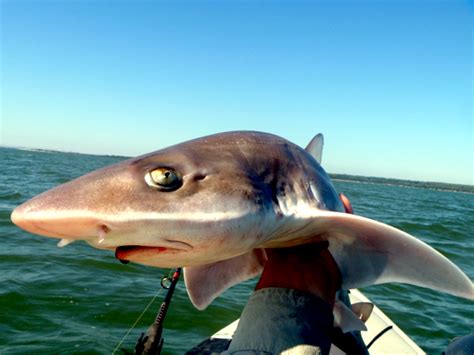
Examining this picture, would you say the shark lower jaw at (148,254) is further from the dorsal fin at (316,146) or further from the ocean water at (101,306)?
the ocean water at (101,306)

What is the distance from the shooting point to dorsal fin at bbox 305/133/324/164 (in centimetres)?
355

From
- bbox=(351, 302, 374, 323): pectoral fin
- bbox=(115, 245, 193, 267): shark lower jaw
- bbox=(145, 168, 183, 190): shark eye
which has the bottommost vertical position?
bbox=(351, 302, 374, 323): pectoral fin

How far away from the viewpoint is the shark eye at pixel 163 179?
1.66m

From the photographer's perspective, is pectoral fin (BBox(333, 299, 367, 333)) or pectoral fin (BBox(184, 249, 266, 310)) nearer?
pectoral fin (BBox(333, 299, 367, 333))

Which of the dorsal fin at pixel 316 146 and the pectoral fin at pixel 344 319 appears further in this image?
the dorsal fin at pixel 316 146

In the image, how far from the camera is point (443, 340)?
661 cm

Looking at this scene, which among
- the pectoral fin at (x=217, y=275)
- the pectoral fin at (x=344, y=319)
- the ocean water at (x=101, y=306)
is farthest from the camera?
the ocean water at (x=101, y=306)

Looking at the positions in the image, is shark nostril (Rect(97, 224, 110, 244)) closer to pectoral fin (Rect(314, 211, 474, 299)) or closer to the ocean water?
pectoral fin (Rect(314, 211, 474, 299))

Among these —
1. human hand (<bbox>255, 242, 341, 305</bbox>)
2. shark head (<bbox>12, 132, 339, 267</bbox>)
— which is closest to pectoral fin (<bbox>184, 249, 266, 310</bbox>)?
human hand (<bbox>255, 242, 341, 305</bbox>)

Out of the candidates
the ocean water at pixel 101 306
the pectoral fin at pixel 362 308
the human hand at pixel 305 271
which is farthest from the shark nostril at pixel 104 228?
the ocean water at pixel 101 306

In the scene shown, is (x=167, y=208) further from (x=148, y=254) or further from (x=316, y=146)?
(x=316, y=146)

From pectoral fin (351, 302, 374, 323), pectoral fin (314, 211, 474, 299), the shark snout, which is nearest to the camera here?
the shark snout

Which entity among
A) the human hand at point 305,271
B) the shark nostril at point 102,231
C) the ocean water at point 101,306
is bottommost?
the ocean water at point 101,306

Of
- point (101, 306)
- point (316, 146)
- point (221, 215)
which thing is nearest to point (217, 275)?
point (221, 215)
